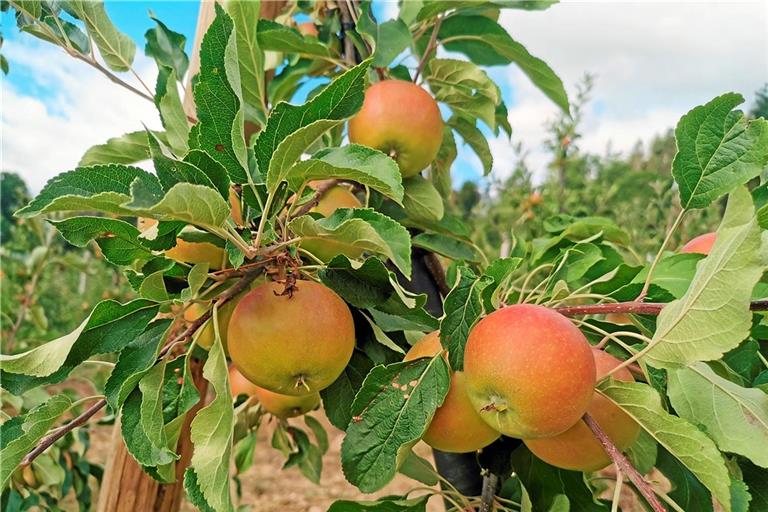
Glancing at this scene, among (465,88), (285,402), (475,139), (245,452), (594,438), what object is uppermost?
(465,88)

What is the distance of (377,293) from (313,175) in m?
0.16

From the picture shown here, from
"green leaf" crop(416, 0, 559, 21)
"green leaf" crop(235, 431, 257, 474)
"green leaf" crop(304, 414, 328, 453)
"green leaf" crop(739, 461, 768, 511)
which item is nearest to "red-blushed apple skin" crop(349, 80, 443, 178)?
"green leaf" crop(416, 0, 559, 21)

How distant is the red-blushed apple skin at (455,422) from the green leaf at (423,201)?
0.28 meters

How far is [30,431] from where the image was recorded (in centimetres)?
68

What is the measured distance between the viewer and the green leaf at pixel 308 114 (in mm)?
575

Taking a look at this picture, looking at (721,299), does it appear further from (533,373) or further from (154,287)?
(154,287)

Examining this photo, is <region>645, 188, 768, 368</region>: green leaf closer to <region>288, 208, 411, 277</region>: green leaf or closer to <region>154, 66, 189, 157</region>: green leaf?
<region>288, 208, 411, 277</region>: green leaf

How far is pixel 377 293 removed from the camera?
677 mm

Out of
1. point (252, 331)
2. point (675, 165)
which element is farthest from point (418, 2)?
point (252, 331)

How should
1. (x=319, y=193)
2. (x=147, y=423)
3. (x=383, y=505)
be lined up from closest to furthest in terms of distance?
1. (x=147, y=423)
2. (x=383, y=505)
3. (x=319, y=193)

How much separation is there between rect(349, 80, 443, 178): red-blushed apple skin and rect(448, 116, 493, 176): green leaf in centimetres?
16

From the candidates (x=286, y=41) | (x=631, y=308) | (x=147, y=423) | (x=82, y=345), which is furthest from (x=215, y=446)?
(x=286, y=41)

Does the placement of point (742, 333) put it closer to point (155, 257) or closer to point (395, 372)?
point (395, 372)

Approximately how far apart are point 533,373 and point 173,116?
1.71 ft
